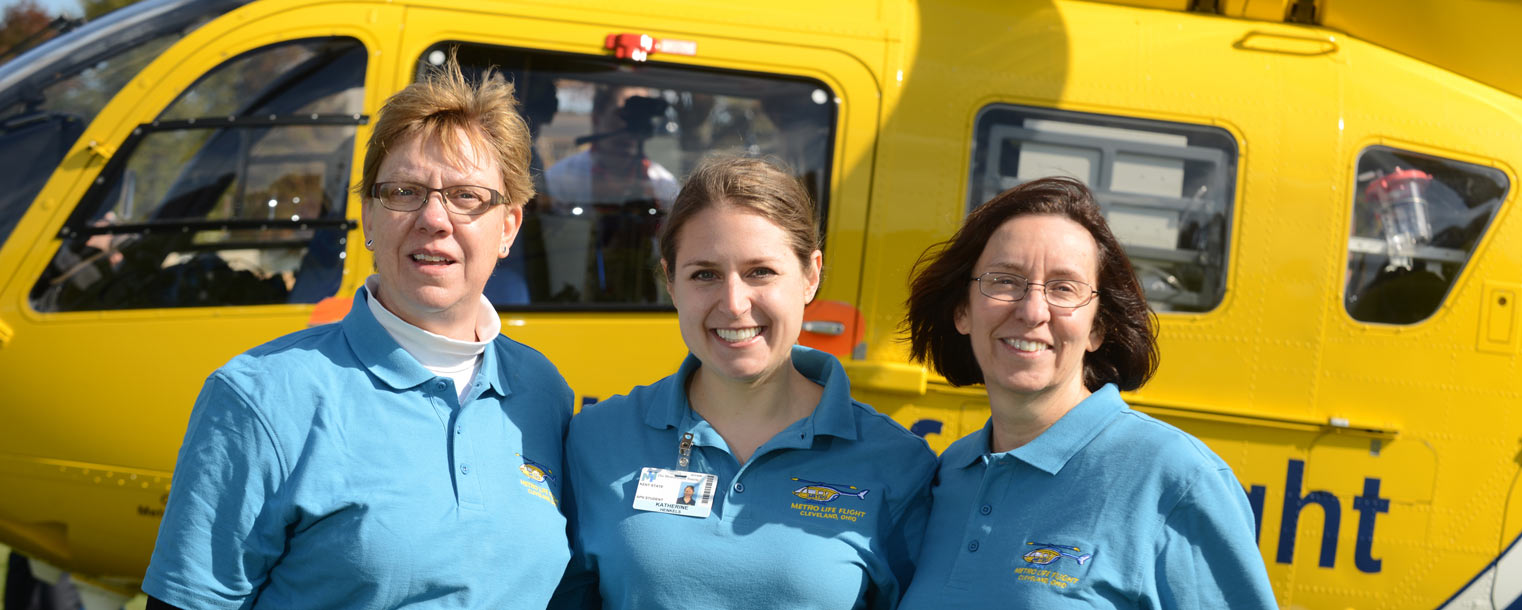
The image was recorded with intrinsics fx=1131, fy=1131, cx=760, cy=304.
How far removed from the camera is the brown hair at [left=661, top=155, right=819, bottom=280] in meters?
2.11

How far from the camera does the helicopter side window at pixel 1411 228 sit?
3.90 metres

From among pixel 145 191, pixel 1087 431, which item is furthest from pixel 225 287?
pixel 1087 431

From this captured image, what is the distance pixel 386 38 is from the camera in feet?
12.8

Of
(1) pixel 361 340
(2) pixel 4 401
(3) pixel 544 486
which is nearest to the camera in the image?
(1) pixel 361 340

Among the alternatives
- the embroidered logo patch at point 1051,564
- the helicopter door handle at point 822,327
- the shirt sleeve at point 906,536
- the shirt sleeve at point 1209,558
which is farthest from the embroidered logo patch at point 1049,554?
the helicopter door handle at point 822,327

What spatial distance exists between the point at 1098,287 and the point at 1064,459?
0.36m

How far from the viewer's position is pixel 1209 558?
189 centimetres

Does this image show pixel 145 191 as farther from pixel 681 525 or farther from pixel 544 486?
pixel 681 525

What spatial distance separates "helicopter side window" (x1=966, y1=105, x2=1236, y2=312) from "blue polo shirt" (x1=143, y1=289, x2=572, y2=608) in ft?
7.85

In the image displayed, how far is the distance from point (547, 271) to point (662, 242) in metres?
1.76

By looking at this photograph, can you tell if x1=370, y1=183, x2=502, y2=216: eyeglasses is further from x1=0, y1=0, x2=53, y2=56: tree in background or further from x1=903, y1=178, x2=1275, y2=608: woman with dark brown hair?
x1=0, y1=0, x2=53, y2=56: tree in background

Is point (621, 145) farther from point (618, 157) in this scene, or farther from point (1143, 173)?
point (1143, 173)

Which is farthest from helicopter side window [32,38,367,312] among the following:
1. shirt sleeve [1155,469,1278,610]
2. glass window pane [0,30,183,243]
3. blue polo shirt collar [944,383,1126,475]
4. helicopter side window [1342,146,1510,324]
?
helicopter side window [1342,146,1510,324]

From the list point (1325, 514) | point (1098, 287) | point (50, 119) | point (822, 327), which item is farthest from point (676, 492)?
point (50, 119)
